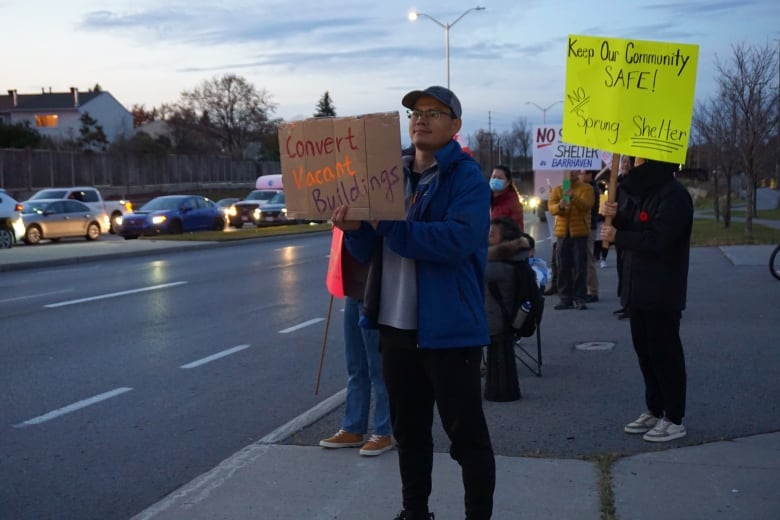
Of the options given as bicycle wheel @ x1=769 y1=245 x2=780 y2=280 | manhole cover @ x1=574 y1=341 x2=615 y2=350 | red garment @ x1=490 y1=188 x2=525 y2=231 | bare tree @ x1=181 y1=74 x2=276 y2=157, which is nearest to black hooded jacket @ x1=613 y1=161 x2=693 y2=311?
manhole cover @ x1=574 y1=341 x2=615 y2=350

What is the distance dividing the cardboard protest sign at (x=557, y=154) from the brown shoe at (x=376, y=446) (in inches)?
352

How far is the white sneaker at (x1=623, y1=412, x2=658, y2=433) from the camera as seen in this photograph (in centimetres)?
591

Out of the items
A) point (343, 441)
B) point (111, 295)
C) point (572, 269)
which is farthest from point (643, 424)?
point (111, 295)

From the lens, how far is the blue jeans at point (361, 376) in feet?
18.4

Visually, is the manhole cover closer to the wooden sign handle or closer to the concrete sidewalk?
the concrete sidewalk

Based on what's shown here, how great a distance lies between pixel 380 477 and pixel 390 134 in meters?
2.16

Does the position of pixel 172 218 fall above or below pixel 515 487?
above

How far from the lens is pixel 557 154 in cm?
1471

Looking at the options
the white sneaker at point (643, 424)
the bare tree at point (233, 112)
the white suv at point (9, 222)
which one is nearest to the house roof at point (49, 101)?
the bare tree at point (233, 112)

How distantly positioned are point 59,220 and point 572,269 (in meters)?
22.5

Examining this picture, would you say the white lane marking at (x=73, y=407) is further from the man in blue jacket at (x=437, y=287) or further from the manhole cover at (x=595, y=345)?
the manhole cover at (x=595, y=345)

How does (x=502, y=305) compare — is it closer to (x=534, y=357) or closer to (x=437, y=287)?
(x=534, y=357)

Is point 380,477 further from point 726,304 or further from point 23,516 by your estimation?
point 726,304

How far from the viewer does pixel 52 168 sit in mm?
50594
